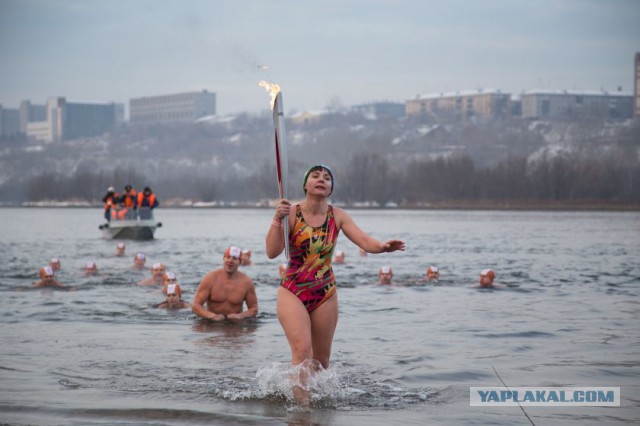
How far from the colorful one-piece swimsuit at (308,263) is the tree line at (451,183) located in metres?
118

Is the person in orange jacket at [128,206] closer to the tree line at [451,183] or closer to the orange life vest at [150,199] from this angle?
the orange life vest at [150,199]

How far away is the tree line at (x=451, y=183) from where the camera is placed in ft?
412

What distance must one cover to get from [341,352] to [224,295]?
2843 millimetres

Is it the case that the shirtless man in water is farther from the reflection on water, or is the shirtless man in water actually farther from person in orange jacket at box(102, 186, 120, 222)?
person in orange jacket at box(102, 186, 120, 222)

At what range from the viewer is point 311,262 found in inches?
396

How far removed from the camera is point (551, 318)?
60.2 ft

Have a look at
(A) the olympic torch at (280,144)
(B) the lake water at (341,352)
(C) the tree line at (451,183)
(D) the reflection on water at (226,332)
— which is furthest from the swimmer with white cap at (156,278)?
(C) the tree line at (451,183)

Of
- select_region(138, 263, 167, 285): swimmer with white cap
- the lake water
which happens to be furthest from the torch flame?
select_region(138, 263, 167, 285): swimmer with white cap

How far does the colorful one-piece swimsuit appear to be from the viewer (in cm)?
1005

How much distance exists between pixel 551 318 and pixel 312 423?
9597 millimetres

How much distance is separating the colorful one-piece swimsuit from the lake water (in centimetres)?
94

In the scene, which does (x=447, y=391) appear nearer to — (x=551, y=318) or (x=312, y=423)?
(x=312, y=423)

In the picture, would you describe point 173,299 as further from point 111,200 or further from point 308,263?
point 111,200

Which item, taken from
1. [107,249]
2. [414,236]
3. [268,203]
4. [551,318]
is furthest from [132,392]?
[268,203]
